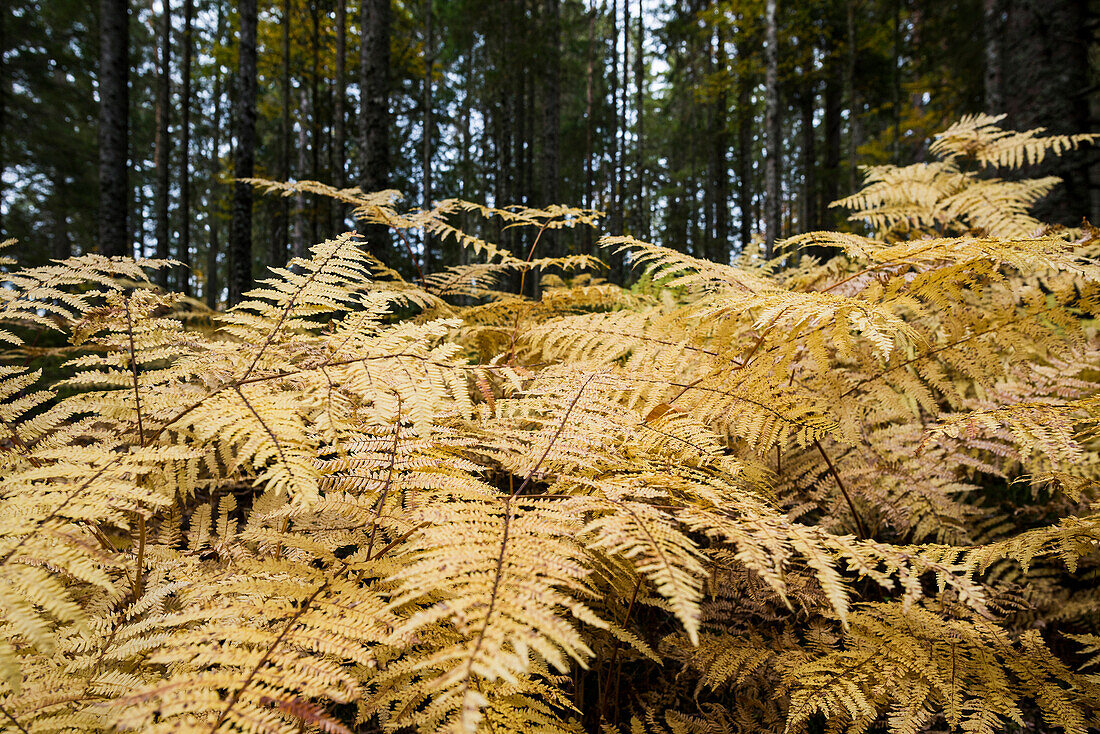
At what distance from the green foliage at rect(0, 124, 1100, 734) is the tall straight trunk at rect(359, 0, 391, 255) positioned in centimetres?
387

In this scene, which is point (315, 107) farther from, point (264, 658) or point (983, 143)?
point (264, 658)

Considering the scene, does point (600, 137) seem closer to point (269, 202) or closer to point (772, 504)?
point (269, 202)

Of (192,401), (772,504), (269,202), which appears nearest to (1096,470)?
(772,504)

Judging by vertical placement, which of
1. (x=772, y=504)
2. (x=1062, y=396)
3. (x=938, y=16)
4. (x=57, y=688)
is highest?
(x=938, y=16)

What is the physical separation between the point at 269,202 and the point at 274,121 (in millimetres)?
6577

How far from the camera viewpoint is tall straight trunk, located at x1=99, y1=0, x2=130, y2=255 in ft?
18.6

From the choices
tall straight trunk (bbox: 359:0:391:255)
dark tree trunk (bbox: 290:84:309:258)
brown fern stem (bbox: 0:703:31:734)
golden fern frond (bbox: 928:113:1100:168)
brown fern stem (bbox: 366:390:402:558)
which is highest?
dark tree trunk (bbox: 290:84:309:258)

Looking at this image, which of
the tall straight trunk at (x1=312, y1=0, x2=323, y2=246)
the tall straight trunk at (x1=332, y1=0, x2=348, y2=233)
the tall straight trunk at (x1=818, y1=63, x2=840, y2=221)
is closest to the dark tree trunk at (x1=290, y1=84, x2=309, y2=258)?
the tall straight trunk at (x1=312, y1=0, x2=323, y2=246)

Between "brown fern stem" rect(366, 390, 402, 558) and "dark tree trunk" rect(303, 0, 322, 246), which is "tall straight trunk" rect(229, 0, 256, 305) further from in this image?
"brown fern stem" rect(366, 390, 402, 558)

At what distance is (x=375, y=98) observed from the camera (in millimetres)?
4984

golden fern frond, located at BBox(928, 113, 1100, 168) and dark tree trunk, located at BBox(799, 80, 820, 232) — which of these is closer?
golden fern frond, located at BBox(928, 113, 1100, 168)

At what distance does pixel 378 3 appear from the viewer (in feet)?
16.4

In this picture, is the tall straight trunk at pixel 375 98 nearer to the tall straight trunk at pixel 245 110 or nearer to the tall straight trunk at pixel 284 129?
the tall straight trunk at pixel 245 110

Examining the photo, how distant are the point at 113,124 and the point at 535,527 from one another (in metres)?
8.18
